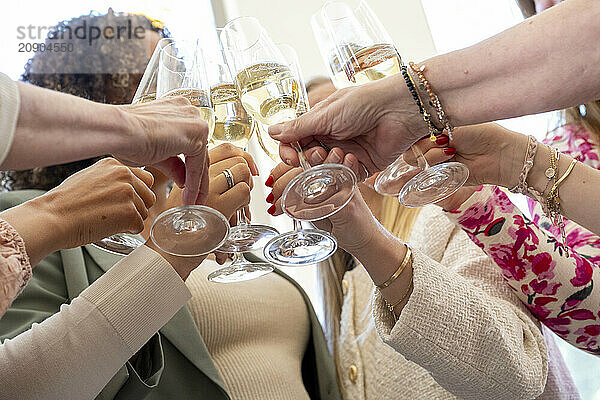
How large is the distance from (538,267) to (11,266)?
0.89m

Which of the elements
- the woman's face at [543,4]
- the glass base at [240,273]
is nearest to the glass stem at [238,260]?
the glass base at [240,273]

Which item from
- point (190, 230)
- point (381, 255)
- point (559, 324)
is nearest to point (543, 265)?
point (559, 324)

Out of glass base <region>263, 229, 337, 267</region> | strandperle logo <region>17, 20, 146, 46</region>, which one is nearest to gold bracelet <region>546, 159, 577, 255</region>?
glass base <region>263, 229, 337, 267</region>

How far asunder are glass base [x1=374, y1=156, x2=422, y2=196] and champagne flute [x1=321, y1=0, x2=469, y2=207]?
35mm

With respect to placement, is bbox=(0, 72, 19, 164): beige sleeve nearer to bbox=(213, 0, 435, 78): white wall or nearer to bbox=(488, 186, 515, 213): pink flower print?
bbox=(488, 186, 515, 213): pink flower print

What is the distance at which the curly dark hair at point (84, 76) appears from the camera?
1.41 meters

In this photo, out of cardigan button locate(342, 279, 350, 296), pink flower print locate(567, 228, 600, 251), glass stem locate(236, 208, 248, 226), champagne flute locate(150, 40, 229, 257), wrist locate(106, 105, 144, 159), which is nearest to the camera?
wrist locate(106, 105, 144, 159)

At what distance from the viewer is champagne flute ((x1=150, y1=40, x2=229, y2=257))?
812mm

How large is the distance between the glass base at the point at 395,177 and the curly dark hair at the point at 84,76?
701 mm

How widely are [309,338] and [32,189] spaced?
701mm

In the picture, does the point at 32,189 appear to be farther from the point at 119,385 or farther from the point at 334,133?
the point at 334,133

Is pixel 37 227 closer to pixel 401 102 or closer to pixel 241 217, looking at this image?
pixel 241 217

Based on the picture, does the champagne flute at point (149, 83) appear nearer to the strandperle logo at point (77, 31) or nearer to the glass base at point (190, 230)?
the glass base at point (190, 230)

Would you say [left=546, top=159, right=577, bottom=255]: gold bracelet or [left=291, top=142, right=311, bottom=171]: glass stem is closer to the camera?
[left=291, top=142, right=311, bottom=171]: glass stem
